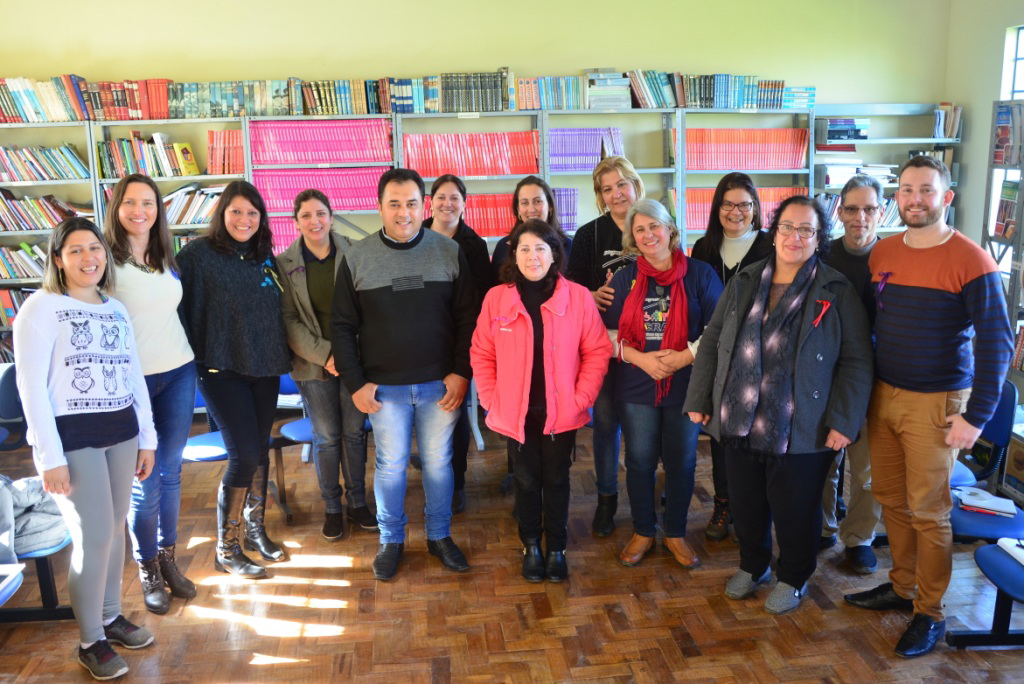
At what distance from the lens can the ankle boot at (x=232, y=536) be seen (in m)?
3.60

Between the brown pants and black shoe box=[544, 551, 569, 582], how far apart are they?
1.27 metres

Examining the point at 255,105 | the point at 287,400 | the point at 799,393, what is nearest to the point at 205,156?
the point at 255,105

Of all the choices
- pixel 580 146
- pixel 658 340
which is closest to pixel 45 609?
pixel 658 340

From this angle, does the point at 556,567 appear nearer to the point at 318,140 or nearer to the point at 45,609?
the point at 45,609

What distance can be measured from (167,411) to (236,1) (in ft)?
12.0

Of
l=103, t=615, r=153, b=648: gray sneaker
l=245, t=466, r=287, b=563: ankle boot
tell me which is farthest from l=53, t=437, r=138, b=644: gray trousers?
l=245, t=466, r=287, b=563: ankle boot

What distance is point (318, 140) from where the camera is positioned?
5676 mm

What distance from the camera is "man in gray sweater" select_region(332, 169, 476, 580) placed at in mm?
3371

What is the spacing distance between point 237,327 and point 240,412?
1.16ft

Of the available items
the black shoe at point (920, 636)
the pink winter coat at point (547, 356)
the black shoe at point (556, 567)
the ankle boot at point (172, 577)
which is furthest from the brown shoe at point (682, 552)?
the ankle boot at point (172, 577)

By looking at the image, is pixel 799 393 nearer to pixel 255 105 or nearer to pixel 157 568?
pixel 157 568

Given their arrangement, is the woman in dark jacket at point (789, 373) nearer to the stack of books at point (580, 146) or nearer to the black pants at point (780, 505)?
the black pants at point (780, 505)

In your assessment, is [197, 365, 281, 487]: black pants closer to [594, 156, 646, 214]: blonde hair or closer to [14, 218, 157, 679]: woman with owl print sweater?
[14, 218, 157, 679]: woman with owl print sweater

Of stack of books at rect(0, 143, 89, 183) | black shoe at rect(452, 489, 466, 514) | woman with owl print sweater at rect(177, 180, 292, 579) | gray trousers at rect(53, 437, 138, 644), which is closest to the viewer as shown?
gray trousers at rect(53, 437, 138, 644)
